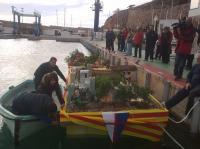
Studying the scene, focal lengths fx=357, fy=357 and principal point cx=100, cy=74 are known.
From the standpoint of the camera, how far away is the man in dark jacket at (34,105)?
754cm

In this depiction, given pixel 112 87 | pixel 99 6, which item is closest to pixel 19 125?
pixel 112 87

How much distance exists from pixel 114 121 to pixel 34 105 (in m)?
1.75

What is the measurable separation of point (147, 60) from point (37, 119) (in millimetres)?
9227

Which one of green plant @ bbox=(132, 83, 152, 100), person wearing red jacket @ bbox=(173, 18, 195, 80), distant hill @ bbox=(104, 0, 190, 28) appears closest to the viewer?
green plant @ bbox=(132, 83, 152, 100)

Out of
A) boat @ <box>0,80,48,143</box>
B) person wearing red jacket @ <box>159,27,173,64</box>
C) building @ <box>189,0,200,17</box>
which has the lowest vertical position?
boat @ <box>0,80,48,143</box>

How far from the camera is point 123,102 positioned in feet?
28.0

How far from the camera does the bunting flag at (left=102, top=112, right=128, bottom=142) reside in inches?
299

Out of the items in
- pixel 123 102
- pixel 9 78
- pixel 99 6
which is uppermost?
pixel 99 6

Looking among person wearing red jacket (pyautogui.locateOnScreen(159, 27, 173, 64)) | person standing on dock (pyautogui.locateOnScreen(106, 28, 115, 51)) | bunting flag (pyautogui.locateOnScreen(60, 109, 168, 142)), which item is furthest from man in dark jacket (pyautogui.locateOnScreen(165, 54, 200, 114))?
person standing on dock (pyautogui.locateOnScreen(106, 28, 115, 51))

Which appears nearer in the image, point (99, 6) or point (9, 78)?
point (9, 78)

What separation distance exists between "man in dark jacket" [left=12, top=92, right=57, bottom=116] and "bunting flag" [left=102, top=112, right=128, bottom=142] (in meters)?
1.14

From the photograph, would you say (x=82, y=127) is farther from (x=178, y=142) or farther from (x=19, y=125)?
(x=178, y=142)

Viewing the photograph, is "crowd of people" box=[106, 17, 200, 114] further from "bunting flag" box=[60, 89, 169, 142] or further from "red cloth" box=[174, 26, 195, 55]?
"bunting flag" box=[60, 89, 169, 142]

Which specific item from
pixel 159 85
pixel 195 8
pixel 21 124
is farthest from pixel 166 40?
pixel 21 124
